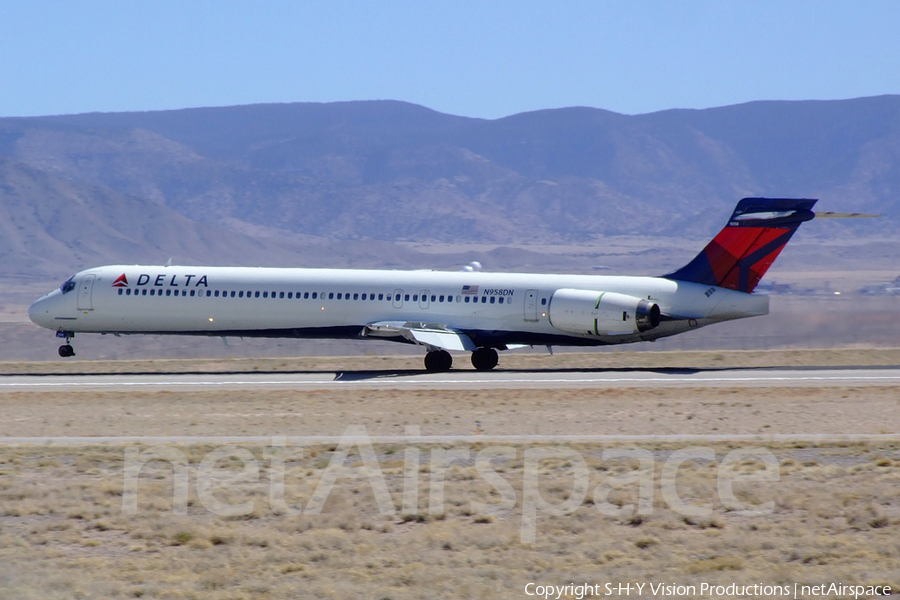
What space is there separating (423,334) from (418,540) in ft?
70.1

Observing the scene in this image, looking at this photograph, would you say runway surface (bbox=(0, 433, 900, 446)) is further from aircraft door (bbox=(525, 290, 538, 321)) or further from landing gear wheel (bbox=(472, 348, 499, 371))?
landing gear wheel (bbox=(472, 348, 499, 371))

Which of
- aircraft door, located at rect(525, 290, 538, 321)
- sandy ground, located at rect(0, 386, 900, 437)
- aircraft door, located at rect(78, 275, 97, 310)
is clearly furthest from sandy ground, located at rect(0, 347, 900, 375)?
sandy ground, located at rect(0, 386, 900, 437)

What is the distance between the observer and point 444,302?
3656cm

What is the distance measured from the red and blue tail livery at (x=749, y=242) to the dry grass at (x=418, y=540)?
17505 millimetres

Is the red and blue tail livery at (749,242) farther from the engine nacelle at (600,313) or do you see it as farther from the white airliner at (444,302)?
the engine nacelle at (600,313)

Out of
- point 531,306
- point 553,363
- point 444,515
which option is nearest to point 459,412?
point 444,515

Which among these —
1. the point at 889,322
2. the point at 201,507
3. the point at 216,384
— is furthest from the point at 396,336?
the point at 889,322

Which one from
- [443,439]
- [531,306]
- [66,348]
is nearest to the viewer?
[443,439]

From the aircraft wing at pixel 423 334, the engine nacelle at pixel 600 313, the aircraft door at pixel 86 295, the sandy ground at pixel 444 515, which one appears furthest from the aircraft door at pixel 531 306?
the aircraft door at pixel 86 295

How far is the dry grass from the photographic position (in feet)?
40.4

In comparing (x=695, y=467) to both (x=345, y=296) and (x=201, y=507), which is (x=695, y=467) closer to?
(x=201, y=507)

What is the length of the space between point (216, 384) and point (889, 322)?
Result: 42.4m

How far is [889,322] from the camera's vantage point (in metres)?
60.7

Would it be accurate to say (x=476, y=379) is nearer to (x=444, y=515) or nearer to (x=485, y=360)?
(x=485, y=360)
